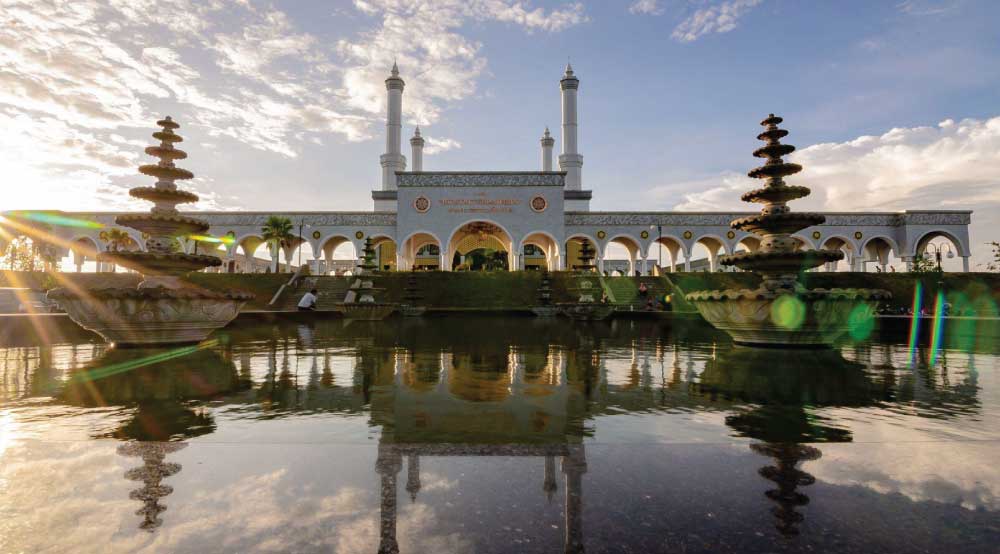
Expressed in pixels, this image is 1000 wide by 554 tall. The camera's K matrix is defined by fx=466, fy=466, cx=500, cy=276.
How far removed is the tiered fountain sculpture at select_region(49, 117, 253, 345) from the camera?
7441 millimetres

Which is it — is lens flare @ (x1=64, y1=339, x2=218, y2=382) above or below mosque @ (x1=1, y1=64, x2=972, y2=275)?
below

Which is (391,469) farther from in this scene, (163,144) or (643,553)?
(163,144)

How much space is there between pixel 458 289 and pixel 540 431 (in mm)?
24924

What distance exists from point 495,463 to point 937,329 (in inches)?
733

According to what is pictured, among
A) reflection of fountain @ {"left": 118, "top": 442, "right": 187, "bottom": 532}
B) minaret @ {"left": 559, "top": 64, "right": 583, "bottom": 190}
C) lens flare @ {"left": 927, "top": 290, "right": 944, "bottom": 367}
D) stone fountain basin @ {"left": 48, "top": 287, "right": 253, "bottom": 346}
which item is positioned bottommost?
lens flare @ {"left": 927, "top": 290, "right": 944, "bottom": 367}

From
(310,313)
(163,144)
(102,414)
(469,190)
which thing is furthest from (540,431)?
(469,190)

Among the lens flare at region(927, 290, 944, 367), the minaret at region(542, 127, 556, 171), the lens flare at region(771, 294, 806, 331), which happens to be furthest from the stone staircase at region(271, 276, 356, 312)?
the minaret at region(542, 127, 556, 171)

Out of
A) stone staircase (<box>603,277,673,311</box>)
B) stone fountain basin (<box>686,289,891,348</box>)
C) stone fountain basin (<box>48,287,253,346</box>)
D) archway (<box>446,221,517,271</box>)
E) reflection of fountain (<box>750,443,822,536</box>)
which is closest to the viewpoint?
reflection of fountain (<box>750,443,822,536</box>)

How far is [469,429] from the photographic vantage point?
119 inches

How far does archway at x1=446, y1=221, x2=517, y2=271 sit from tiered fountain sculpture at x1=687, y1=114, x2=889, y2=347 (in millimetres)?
31413

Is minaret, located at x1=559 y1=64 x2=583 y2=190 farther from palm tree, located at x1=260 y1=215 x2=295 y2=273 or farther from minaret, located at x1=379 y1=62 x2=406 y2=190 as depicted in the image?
palm tree, located at x1=260 y1=215 x2=295 y2=273

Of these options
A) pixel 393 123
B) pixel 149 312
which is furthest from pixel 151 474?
pixel 393 123

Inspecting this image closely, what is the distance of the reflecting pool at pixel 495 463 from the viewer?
1643 mm

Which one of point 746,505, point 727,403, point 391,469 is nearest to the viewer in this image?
point 746,505
